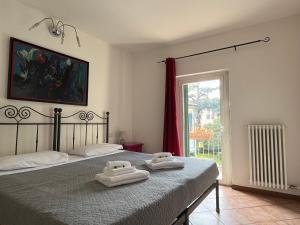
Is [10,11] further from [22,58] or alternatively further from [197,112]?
[197,112]

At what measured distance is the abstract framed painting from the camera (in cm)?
221

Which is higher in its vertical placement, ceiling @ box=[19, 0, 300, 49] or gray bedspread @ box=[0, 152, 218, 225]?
ceiling @ box=[19, 0, 300, 49]

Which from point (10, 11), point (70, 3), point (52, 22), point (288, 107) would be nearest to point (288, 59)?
point (288, 107)

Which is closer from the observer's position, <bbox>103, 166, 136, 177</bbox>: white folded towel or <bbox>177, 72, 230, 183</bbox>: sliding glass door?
<bbox>103, 166, 136, 177</bbox>: white folded towel

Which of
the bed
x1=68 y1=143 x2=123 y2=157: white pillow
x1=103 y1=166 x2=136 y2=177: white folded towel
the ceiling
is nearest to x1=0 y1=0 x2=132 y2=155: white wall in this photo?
the ceiling

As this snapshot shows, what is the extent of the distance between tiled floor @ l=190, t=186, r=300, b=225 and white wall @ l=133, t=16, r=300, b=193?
332 millimetres

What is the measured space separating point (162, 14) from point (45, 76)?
174cm

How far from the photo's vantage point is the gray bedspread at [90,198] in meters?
0.91

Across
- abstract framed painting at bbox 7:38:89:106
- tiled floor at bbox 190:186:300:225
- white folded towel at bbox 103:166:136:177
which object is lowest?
tiled floor at bbox 190:186:300:225

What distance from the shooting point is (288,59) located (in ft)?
A: 8.60

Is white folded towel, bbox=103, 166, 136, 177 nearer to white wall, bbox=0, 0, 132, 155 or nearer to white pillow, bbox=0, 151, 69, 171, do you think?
white pillow, bbox=0, 151, 69, 171

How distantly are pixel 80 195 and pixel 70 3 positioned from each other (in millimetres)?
2232

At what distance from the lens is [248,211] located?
2203 mm

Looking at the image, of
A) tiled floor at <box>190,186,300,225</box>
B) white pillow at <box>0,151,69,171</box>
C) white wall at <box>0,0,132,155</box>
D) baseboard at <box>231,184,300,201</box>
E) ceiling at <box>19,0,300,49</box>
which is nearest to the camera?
white pillow at <box>0,151,69,171</box>
